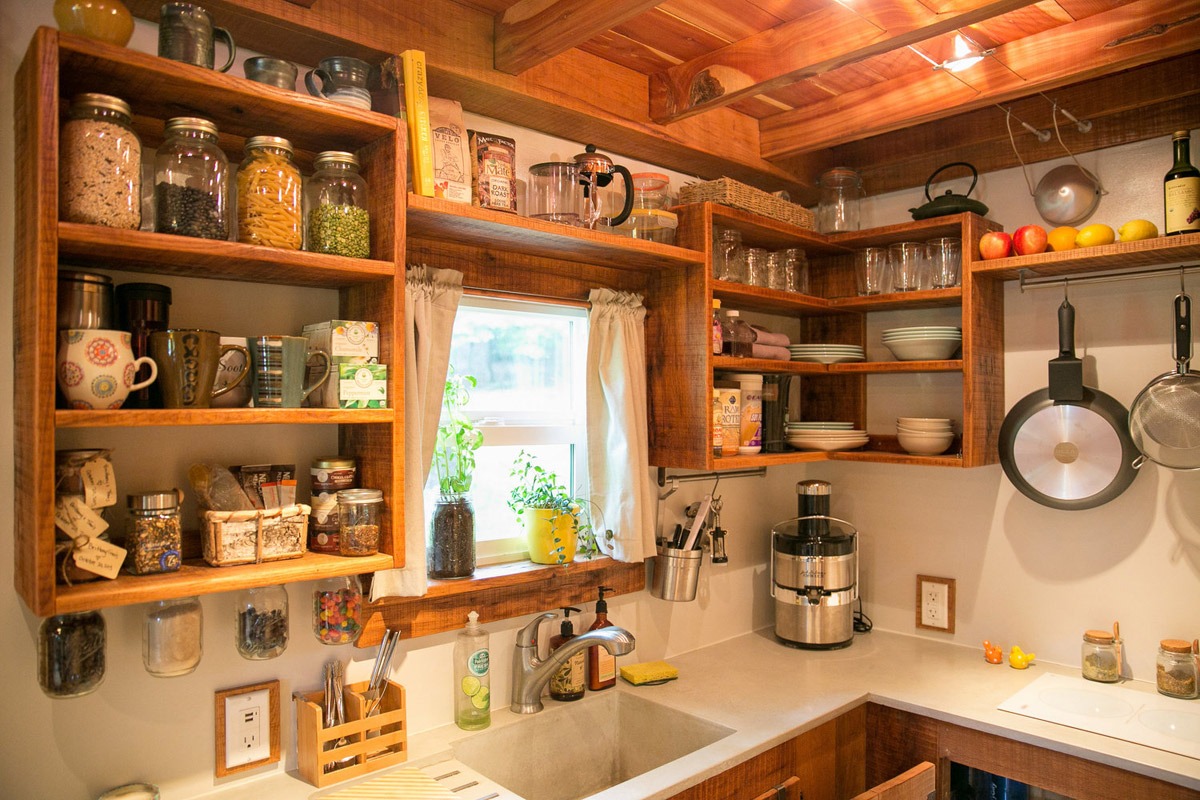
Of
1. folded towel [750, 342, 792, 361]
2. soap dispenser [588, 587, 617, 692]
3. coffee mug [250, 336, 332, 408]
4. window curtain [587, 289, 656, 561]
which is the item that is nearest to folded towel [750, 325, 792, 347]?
folded towel [750, 342, 792, 361]

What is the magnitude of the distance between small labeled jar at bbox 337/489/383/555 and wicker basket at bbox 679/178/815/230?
1.30 m

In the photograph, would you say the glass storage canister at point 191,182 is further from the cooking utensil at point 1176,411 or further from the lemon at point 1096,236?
the cooking utensil at point 1176,411

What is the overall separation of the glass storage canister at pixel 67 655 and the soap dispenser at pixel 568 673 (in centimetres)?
108

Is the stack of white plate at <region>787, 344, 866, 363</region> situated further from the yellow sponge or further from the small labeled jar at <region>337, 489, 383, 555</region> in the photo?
the small labeled jar at <region>337, 489, 383, 555</region>

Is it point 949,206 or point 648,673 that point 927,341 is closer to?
point 949,206

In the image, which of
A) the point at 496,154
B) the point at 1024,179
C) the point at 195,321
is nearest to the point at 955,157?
the point at 1024,179

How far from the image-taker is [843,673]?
2363 mm

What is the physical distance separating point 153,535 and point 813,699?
5.37ft

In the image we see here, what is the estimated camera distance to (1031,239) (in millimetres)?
2289

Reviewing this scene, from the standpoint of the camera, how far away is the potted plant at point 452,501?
1.92 meters

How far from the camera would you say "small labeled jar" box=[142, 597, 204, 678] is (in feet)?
4.62

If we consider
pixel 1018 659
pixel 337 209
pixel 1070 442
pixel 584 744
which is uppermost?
pixel 337 209

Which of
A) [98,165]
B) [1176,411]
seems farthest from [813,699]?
[98,165]

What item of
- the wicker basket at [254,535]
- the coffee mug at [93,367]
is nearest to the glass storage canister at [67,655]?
the wicker basket at [254,535]
